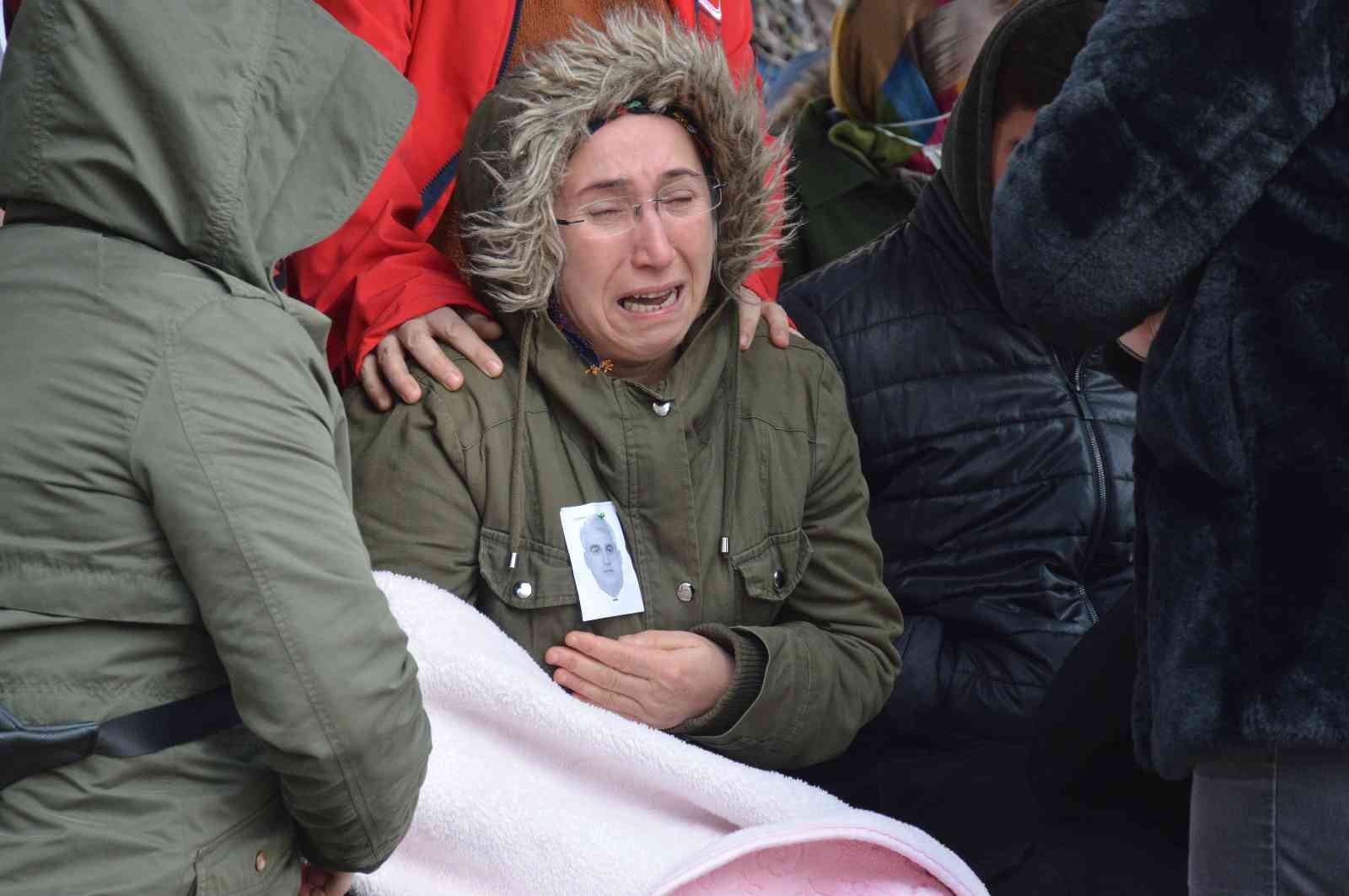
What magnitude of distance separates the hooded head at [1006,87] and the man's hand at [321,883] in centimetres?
139

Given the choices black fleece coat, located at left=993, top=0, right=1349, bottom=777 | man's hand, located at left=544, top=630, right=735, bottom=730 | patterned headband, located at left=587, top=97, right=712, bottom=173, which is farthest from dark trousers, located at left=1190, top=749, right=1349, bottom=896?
patterned headband, located at left=587, top=97, right=712, bottom=173

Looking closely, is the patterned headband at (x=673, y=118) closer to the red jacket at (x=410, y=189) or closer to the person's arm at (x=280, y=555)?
the red jacket at (x=410, y=189)

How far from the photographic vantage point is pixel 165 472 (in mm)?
1294

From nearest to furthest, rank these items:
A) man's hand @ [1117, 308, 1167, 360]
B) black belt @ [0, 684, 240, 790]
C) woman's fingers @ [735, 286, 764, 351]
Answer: black belt @ [0, 684, 240, 790]
man's hand @ [1117, 308, 1167, 360]
woman's fingers @ [735, 286, 764, 351]

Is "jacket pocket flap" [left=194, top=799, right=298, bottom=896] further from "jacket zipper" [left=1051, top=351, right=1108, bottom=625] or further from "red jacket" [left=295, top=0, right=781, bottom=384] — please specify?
"jacket zipper" [left=1051, top=351, right=1108, bottom=625]

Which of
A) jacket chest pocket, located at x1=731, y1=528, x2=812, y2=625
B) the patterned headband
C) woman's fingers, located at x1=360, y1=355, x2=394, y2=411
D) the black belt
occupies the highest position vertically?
the patterned headband

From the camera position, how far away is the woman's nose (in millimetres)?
2148

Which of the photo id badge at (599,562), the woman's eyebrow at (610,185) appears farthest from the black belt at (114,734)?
the woman's eyebrow at (610,185)

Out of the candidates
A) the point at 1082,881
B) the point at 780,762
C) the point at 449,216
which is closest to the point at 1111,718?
the point at 1082,881

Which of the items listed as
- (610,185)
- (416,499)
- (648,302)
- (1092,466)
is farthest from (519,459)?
(1092,466)

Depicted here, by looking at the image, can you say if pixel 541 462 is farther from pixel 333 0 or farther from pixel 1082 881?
pixel 1082 881

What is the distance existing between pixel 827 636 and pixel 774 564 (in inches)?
5.1

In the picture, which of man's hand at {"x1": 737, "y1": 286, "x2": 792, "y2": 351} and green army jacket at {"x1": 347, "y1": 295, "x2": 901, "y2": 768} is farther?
man's hand at {"x1": 737, "y1": 286, "x2": 792, "y2": 351}

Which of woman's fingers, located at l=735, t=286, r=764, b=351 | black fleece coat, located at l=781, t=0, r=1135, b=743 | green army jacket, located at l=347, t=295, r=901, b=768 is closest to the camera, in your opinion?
green army jacket, located at l=347, t=295, r=901, b=768
